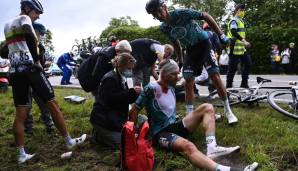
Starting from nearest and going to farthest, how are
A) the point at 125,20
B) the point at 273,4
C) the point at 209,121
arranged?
the point at 209,121 < the point at 273,4 < the point at 125,20

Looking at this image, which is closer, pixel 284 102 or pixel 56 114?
pixel 56 114

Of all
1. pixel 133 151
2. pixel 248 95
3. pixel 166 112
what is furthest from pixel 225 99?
pixel 133 151

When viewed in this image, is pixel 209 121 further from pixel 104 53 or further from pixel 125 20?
pixel 125 20

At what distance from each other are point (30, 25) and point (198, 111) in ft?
7.36

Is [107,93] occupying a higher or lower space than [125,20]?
lower

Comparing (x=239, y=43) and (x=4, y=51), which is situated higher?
(x=239, y=43)

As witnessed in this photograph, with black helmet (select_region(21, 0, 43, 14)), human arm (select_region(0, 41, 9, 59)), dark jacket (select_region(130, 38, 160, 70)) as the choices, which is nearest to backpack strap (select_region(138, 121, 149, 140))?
black helmet (select_region(21, 0, 43, 14))

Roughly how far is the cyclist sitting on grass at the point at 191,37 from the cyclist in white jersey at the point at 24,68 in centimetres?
156

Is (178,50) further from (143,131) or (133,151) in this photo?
(133,151)

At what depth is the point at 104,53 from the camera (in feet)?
20.9

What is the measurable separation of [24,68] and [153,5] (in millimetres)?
1861

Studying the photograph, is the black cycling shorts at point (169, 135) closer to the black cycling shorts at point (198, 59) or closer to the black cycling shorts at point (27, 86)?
the black cycling shorts at point (198, 59)

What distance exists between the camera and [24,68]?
5.34 metres

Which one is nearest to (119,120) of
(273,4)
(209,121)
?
(209,121)
